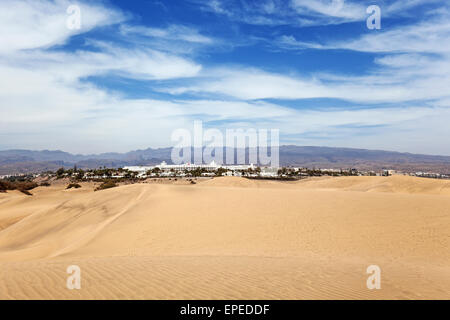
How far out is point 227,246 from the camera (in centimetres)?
1235

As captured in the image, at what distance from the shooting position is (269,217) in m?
16.2

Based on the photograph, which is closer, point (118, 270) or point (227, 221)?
point (118, 270)

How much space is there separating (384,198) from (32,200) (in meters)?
34.1

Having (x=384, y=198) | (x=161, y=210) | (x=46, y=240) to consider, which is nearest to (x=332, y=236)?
(x=384, y=198)

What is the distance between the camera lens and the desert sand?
6.48 metres

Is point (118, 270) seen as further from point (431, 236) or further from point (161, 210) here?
point (431, 236)

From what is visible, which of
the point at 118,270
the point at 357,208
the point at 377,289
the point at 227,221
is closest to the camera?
the point at 377,289

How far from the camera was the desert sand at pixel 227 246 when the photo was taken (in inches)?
255

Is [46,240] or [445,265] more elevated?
[445,265]

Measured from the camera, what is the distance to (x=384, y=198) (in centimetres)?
1902
